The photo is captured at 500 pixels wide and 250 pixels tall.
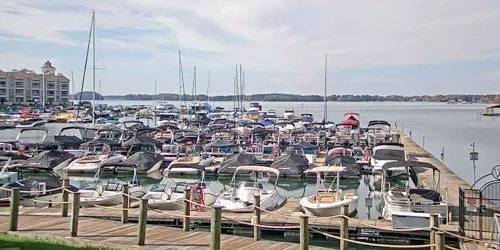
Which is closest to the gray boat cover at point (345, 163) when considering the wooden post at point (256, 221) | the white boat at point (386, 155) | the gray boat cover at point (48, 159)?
the white boat at point (386, 155)

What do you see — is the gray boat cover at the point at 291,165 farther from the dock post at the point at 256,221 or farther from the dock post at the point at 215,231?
the dock post at the point at 215,231

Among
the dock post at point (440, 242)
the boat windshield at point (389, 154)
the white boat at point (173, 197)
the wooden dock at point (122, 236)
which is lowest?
the white boat at point (173, 197)

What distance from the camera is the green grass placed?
13023mm

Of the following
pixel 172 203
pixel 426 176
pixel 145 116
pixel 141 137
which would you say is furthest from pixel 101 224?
pixel 145 116

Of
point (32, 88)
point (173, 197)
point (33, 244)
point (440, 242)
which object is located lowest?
point (173, 197)

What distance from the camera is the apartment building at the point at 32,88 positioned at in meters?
160

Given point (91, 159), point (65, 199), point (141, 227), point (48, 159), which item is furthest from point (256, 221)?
point (91, 159)

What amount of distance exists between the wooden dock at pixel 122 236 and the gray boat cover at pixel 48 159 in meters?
21.0

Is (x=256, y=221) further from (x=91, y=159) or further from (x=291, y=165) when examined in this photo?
(x=91, y=159)

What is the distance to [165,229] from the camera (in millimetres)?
15984

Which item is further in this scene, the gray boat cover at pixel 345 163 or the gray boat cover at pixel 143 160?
the gray boat cover at pixel 143 160

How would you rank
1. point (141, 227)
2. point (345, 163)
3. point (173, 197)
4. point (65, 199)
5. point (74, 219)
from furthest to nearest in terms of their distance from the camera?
1. point (345, 163)
2. point (173, 197)
3. point (65, 199)
4. point (74, 219)
5. point (141, 227)

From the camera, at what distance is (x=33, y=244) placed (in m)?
13.4

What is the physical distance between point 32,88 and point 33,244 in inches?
6596
